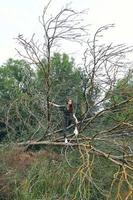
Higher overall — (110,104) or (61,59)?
(61,59)

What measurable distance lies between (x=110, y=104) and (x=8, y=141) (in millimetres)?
1953

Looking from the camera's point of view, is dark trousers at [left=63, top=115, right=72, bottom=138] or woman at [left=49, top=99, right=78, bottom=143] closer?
woman at [left=49, top=99, right=78, bottom=143]

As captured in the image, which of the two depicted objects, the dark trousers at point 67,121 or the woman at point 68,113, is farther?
the dark trousers at point 67,121

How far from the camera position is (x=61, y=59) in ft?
43.0

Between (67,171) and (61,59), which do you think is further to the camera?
(61,59)

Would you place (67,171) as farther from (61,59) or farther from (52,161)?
(61,59)

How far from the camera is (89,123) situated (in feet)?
28.6

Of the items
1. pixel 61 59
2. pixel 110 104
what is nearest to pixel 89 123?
pixel 110 104

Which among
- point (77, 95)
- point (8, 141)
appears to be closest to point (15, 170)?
point (8, 141)

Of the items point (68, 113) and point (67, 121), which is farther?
point (67, 121)

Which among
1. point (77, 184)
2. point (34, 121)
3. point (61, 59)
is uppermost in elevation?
point (61, 59)

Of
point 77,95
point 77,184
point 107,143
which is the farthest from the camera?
point 77,95

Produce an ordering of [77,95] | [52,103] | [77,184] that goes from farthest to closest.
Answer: [77,95] < [52,103] < [77,184]

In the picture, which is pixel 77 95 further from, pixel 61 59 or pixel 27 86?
pixel 61 59
